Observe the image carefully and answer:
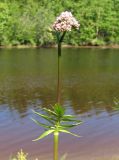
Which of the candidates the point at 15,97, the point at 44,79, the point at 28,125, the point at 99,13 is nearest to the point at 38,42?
the point at 99,13

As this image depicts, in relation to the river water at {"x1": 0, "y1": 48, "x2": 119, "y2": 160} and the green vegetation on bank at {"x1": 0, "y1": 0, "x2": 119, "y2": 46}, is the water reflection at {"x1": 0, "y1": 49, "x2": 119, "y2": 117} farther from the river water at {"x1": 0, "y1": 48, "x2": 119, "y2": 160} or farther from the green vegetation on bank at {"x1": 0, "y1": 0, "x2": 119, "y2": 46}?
the green vegetation on bank at {"x1": 0, "y1": 0, "x2": 119, "y2": 46}

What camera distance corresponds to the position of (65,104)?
2717 centimetres

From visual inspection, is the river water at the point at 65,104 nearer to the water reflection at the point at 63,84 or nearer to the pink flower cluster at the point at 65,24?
the water reflection at the point at 63,84

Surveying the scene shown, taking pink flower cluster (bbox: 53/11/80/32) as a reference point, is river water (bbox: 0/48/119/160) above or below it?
below

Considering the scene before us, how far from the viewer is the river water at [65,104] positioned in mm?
16469

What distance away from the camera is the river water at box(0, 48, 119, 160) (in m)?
16.5

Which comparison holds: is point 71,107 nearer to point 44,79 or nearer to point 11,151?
point 11,151

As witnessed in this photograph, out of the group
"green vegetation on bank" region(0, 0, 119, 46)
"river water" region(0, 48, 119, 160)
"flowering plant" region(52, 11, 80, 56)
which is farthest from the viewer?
"green vegetation on bank" region(0, 0, 119, 46)

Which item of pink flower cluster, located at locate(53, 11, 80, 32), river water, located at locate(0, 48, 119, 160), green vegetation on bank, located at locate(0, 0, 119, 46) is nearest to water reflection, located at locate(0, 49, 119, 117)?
river water, located at locate(0, 48, 119, 160)

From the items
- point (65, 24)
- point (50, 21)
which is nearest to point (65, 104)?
point (65, 24)

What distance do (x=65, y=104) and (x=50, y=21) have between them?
71.9 metres

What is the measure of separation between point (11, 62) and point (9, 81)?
1786 centimetres

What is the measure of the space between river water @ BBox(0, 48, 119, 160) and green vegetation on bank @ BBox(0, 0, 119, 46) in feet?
133

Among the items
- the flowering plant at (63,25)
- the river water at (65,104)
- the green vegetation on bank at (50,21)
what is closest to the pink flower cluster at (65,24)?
the flowering plant at (63,25)
